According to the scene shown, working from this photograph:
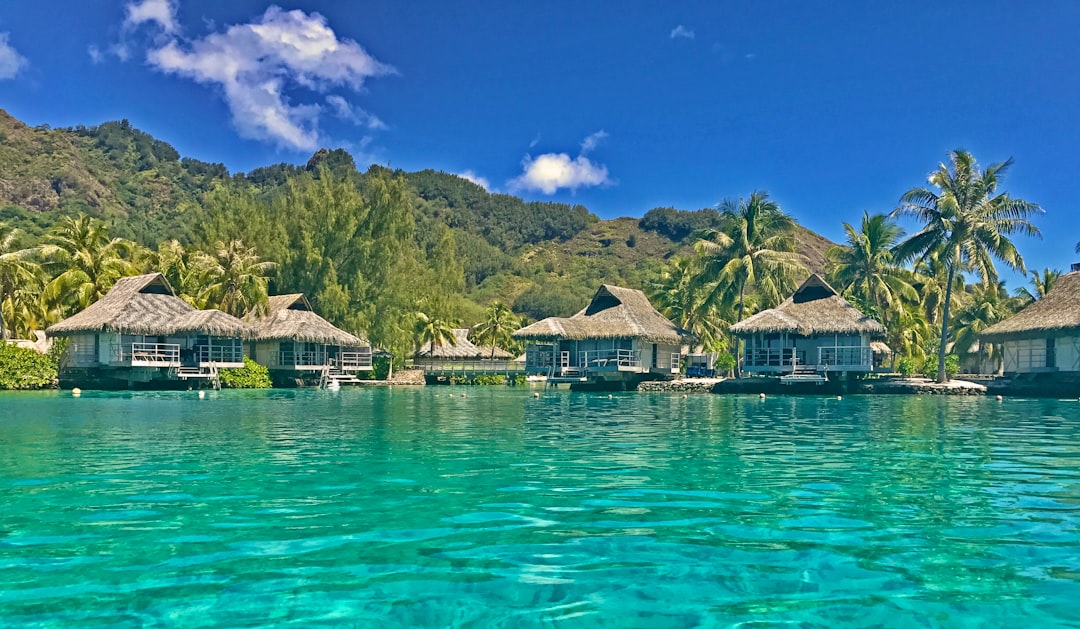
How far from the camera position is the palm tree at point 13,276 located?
116ft

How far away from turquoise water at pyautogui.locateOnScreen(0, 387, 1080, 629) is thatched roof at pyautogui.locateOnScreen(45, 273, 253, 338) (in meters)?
22.3

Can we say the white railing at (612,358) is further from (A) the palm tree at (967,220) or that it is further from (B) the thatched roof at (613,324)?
(A) the palm tree at (967,220)

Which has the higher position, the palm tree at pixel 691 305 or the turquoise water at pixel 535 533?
the palm tree at pixel 691 305

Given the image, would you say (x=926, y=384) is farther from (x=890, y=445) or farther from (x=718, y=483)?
(x=718, y=483)

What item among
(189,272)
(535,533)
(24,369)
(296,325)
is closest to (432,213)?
(189,272)

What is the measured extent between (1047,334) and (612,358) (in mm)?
18102

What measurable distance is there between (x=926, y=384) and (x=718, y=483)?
28.2 meters

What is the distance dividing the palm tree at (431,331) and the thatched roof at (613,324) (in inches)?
525

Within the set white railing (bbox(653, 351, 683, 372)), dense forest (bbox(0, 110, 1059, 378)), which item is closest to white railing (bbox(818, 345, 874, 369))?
dense forest (bbox(0, 110, 1059, 378))

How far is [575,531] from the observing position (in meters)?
6.55

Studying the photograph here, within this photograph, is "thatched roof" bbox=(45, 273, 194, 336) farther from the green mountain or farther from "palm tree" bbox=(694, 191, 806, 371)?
the green mountain

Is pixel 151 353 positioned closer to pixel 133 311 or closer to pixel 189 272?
pixel 133 311

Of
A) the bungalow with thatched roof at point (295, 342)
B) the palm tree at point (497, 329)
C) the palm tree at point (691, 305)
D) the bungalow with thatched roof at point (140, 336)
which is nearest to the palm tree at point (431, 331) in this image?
the palm tree at point (497, 329)

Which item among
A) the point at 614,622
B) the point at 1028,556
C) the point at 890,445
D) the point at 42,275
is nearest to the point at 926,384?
the point at 890,445
